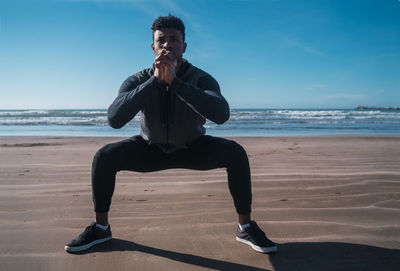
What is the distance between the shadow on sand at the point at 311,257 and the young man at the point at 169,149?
103 millimetres

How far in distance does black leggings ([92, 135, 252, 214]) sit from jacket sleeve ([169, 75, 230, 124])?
0.27 metres

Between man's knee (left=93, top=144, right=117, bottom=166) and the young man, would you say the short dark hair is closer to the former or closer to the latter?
the young man

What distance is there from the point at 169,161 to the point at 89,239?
2.56 ft

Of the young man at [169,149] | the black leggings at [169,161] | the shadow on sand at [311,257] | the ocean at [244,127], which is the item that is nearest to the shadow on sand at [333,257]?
the shadow on sand at [311,257]

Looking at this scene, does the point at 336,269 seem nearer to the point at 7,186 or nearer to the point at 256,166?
the point at 256,166

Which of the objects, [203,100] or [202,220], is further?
[202,220]

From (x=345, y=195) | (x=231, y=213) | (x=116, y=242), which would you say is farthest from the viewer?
(x=345, y=195)

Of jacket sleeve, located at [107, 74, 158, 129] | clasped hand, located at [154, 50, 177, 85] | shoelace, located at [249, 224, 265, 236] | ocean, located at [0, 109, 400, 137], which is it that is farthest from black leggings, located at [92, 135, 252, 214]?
ocean, located at [0, 109, 400, 137]

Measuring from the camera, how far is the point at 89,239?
199 centimetres

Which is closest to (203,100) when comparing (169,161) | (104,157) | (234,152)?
(234,152)

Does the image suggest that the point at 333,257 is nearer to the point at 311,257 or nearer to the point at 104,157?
the point at 311,257

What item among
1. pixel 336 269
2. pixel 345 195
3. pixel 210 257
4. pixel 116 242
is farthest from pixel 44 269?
Answer: pixel 345 195

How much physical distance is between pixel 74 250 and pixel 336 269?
5.53 ft

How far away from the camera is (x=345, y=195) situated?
311cm
